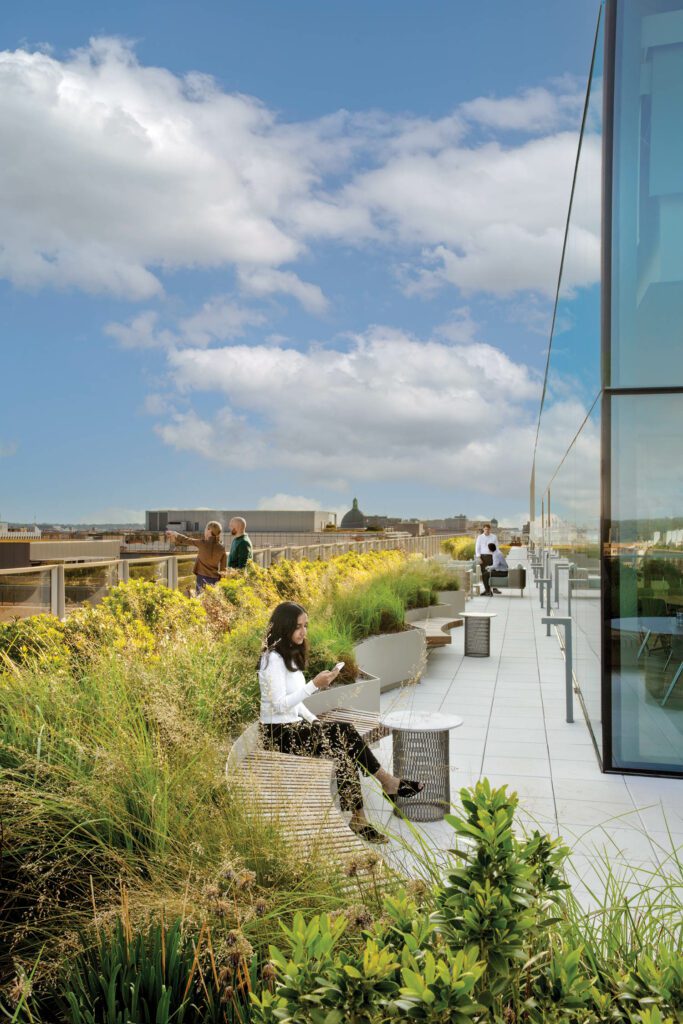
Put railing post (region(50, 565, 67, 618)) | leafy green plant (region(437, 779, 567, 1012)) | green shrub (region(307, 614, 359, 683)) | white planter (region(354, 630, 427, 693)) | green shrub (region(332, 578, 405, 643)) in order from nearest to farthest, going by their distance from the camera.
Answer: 1. leafy green plant (region(437, 779, 567, 1012))
2. green shrub (region(307, 614, 359, 683))
3. white planter (region(354, 630, 427, 693))
4. railing post (region(50, 565, 67, 618))
5. green shrub (region(332, 578, 405, 643))

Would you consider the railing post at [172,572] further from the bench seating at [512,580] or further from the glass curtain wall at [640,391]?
the bench seating at [512,580]

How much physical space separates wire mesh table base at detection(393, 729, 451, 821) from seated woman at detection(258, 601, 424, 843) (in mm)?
153

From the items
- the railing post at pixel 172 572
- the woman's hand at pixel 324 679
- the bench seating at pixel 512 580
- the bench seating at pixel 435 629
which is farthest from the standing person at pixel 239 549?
the bench seating at pixel 512 580

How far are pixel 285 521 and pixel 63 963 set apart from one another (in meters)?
57.1

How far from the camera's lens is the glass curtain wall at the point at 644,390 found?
622cm

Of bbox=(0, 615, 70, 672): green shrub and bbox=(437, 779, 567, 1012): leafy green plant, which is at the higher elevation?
bbox=(437, 779, 567, 1012): leafy green plant

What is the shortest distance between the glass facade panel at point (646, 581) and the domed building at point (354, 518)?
2835 inches

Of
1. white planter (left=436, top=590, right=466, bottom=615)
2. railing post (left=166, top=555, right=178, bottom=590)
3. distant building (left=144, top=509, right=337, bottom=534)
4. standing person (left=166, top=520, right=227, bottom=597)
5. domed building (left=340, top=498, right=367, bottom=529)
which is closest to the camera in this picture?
standing person (left=166, top=520, right=227, bottom=597)

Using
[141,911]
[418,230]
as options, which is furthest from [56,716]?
[418,230]

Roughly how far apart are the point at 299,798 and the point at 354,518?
81434 mm

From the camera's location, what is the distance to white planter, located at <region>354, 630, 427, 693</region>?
28.6ft

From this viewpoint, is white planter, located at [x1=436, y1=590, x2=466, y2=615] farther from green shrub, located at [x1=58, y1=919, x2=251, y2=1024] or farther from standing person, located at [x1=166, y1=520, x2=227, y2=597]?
green shrub, located at [x1=58, y1=919, x2=251, y2=1024]

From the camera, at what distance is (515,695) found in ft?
29.6

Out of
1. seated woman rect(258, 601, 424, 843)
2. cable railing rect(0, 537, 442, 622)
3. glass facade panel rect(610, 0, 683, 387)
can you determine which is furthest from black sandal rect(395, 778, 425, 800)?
cable railing rect(0, 537, 442, 622)
